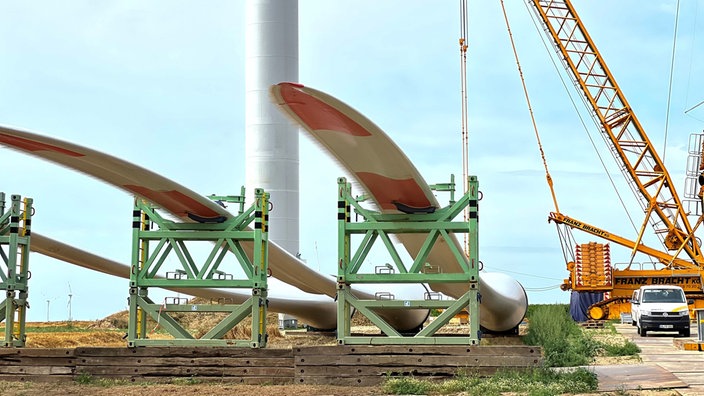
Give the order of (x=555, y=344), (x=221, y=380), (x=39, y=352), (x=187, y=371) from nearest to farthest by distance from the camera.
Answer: (x=221, y=380) → (x=187, y=371) → (x=39, y=352) → (x=555, y=344)

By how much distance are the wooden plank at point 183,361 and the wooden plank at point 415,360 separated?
0.61 m

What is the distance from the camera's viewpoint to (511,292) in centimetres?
2248

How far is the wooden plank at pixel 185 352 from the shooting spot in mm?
13922

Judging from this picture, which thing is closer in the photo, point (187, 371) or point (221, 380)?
point (221, 380)

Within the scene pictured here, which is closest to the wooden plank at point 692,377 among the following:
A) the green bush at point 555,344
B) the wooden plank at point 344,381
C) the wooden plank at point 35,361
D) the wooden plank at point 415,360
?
the green bush at point 555,344

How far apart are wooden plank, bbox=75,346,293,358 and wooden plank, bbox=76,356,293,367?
0.06 metres

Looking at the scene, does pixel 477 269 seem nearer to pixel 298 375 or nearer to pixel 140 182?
pixel 298 375

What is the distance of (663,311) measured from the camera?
28531 millimetres

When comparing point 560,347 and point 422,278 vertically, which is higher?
point 422,278

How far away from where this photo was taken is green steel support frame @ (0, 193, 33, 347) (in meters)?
15.7

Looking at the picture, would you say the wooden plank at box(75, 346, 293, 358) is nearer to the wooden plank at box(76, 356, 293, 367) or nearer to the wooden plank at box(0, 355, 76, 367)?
the wooden plank at box(76, 356, 293, 367)

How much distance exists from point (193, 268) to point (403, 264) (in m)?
Answer: 3.54

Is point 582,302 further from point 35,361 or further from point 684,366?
point 35,361

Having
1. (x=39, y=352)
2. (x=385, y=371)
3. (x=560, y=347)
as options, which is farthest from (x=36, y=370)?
(x=560, y=347)
